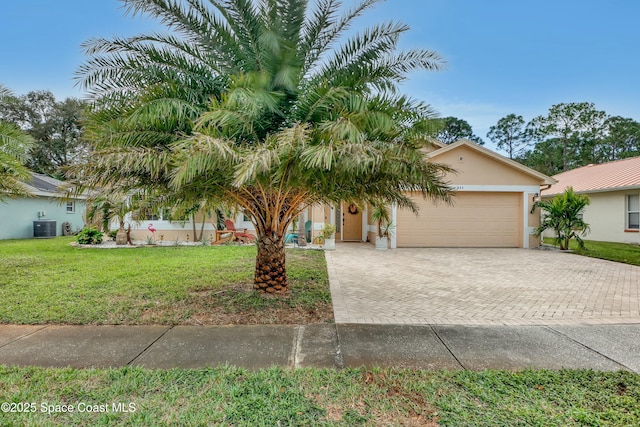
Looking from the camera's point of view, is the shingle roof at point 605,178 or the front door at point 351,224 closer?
the shingle roof at point 605,178

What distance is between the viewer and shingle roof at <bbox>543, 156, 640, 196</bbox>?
49.1ft

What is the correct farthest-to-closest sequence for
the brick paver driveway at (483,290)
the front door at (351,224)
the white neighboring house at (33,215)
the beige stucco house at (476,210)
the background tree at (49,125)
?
1. the background tree at (49,125)
2. the white neighboring house at (33,215)
3. the front door at (351,224)
4. the beige stucco house at (476,210)
5. the brick paver driveway at (483,290)

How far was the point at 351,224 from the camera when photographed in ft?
53.9

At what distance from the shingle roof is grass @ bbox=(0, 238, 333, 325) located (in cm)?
1587

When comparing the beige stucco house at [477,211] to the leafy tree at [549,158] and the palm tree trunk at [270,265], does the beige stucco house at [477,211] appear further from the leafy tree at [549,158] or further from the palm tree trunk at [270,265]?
the leafy tree at [549,158]

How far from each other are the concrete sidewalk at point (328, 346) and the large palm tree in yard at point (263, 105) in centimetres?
195

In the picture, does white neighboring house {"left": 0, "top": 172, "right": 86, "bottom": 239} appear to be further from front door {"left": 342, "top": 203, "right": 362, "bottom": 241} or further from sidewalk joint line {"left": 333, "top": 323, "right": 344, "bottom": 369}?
sidewalk joint line {"left": 333, "top": 323, "right": 344, "bottom": 369}

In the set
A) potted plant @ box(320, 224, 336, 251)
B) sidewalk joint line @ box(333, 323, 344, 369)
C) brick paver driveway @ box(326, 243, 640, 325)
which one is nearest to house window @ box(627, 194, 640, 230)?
brick paver driveway @ box(326, 243, 640, 325)

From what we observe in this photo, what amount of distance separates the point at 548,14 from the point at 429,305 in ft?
40.4

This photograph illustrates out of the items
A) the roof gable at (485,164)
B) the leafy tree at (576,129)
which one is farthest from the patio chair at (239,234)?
the leafy tree at (576,129)

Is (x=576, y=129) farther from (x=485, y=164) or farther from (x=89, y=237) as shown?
(x=89, y=237)

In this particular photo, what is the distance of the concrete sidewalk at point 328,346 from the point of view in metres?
3.39

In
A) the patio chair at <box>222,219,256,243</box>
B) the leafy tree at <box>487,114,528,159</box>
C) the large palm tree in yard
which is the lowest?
the patio chair at <box>222,219,256,243</box>

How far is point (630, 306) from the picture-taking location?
216 inches
